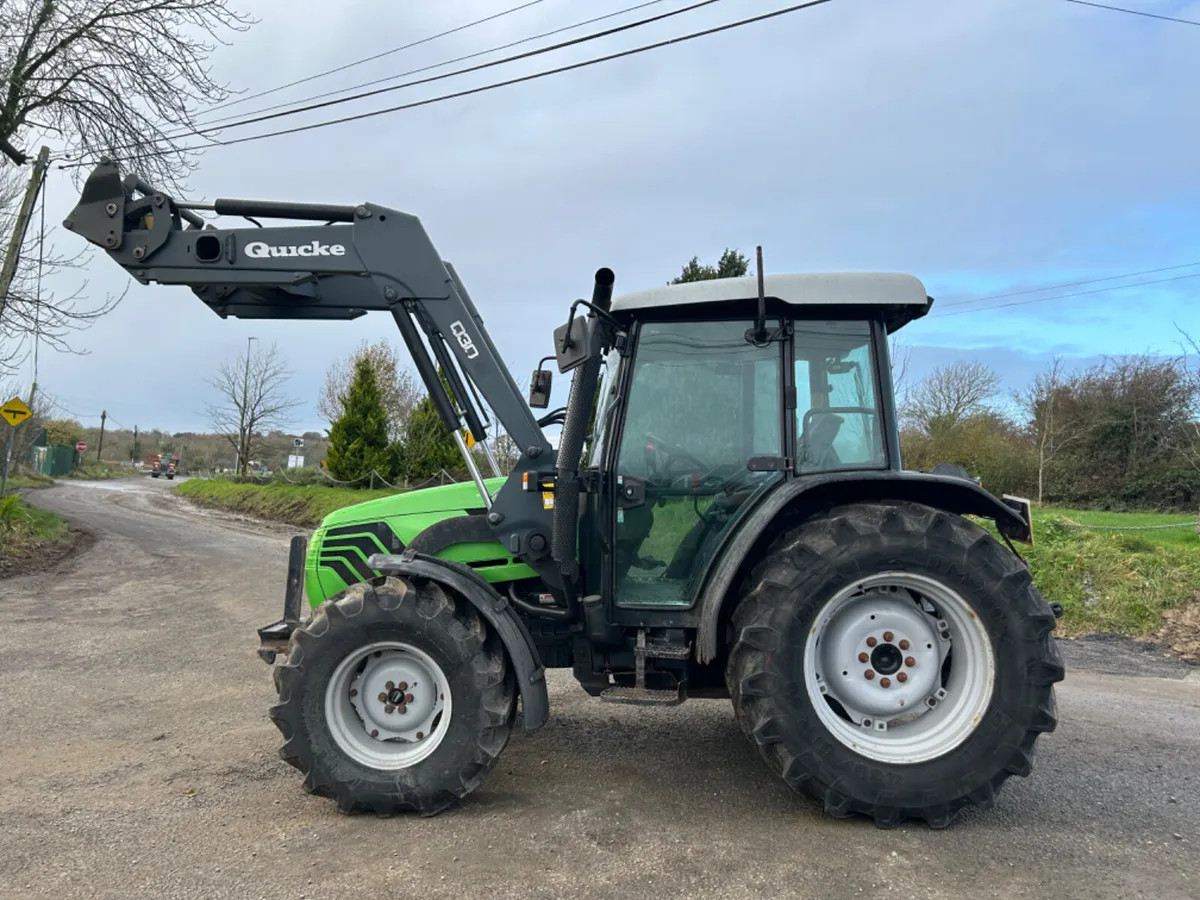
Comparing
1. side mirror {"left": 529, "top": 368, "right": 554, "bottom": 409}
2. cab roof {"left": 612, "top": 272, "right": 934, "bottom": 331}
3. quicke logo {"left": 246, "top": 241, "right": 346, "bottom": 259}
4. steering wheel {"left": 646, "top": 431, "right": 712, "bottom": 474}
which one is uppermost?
quicke logo {"left": 246, "top": 241, "right": 346, "bottom": 259}

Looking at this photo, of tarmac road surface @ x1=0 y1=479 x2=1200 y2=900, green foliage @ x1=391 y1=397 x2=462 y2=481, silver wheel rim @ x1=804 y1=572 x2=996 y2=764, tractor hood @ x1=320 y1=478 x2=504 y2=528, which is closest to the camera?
tarmac road surface @ x1=0 y1=479 x2=1200 y2=900

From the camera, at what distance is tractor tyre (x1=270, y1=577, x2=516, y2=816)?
11.0 ft

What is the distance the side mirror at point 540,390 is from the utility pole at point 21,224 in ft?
42.4

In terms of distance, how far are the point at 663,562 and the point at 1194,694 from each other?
4.71 meters

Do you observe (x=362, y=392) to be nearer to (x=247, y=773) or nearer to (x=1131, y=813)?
(x=247, y=773)

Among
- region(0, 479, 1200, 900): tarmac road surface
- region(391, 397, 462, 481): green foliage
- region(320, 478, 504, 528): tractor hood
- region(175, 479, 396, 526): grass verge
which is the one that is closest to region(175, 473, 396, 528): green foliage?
region(175, 479, 396, 526): grass verge

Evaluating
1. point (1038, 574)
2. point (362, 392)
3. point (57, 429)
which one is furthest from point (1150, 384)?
point (57, 429)

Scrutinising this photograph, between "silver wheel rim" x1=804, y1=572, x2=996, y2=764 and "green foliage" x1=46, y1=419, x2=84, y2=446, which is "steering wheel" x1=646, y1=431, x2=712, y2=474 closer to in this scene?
"silver wheel rim" x1=804, y1=572, x2=996, y2=764

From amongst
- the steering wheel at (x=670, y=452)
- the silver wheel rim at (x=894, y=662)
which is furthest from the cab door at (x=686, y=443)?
the silver wheel rim at (x=894, y=662)

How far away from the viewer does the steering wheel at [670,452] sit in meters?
3.67

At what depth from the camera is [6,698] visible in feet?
17.1

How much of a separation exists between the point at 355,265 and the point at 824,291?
7.32 ft

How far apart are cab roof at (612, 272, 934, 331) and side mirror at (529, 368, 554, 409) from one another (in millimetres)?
647

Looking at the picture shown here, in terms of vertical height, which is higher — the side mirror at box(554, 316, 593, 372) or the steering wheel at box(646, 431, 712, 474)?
the side mirror at box(554, 316, 593, 372)
